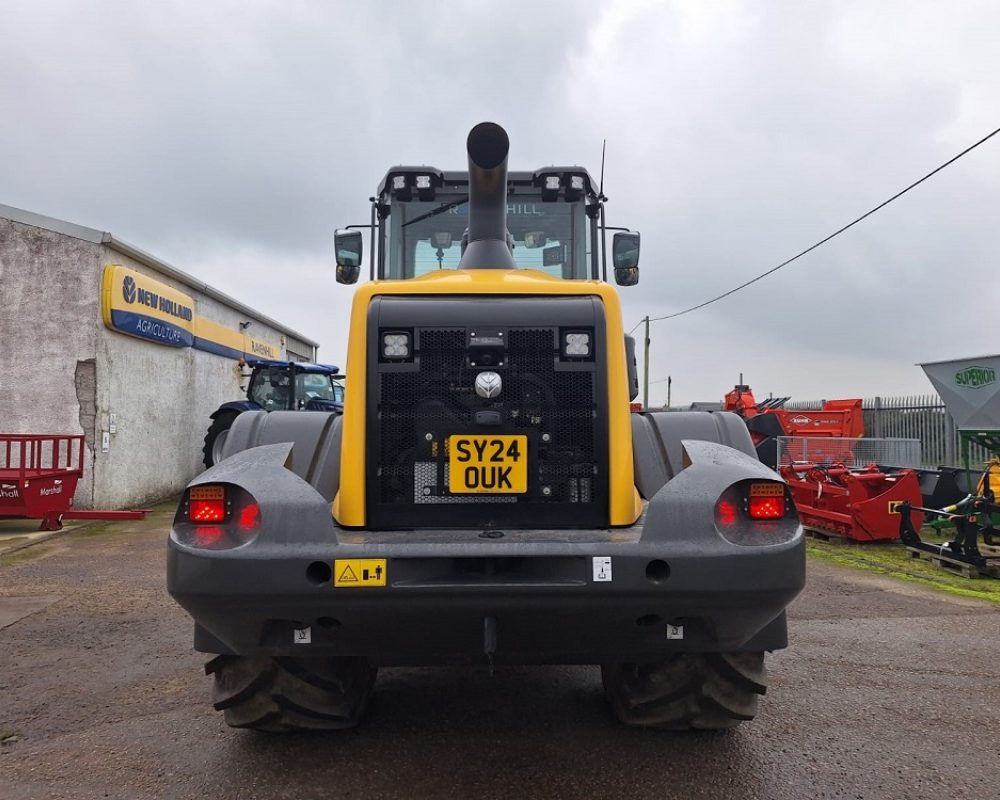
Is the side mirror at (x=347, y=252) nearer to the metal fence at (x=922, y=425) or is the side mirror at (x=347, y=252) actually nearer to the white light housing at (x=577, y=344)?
the white light housing at (x=577, y=344)

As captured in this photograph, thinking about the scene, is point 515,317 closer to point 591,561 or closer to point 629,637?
point 591,561

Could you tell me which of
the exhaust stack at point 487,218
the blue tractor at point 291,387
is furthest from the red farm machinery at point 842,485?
the blue tractor at point 291,387

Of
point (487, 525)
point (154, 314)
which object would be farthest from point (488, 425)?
point (154, 314)

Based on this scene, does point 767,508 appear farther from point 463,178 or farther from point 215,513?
point 463,178

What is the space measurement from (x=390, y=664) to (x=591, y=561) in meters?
0.93

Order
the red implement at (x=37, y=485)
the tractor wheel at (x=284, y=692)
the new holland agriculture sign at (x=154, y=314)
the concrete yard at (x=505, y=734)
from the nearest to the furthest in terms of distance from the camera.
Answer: the concrete yard at (x=505, y=734) < the tractor wheel at (x=284, y=692) < the red implement at (x=37, y=485) < the new holland agriculture sign at (x=154, y=314)

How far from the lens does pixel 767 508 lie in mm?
2551

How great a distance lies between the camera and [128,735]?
3330mm

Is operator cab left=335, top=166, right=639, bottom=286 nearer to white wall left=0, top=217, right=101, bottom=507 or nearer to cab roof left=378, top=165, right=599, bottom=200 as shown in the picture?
cab roof left=378, top=165, right=599, bottom=200

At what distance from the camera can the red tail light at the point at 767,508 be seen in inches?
100

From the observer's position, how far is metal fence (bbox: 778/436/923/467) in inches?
432

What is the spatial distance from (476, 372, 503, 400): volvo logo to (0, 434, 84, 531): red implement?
845 centimetres

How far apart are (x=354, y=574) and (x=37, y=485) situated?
888cm

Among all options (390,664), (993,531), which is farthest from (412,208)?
(993,531)
